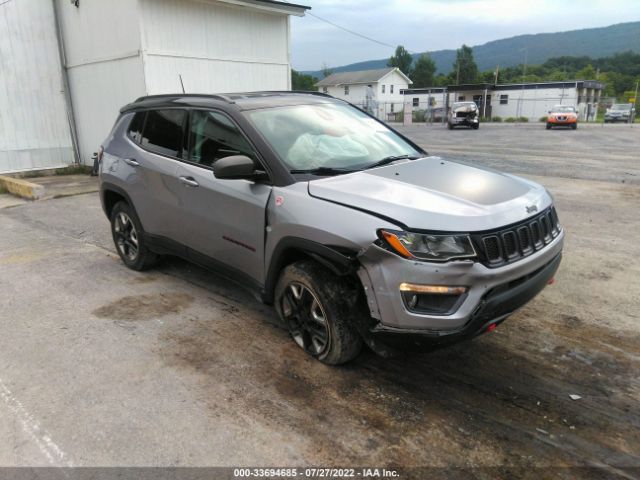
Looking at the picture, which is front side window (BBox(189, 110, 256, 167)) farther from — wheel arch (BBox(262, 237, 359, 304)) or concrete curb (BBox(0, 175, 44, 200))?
concrete curb (BBox(0, 175, 44, 200))

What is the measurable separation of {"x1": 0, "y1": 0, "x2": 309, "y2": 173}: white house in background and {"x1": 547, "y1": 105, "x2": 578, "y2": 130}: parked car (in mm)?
23123

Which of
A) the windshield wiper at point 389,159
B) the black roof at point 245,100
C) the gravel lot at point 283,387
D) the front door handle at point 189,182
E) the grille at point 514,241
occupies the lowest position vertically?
the gravel lot at point 283,387

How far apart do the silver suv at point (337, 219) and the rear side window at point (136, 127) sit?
33mm

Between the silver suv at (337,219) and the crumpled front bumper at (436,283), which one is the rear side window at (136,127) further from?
the crumpled front bumper at (436,283)

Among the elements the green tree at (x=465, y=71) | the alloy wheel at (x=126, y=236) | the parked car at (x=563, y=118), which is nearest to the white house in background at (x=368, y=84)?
the green tree at (x=465, y=71)

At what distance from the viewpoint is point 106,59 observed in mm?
12023

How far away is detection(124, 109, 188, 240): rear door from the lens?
14.5 ft

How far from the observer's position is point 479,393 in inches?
124

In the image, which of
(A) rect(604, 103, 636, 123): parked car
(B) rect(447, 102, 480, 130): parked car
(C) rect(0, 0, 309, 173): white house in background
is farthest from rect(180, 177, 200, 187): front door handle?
(A) rect(604, 103, 636, 123): parked car

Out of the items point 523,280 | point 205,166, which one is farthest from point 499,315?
point 205,166

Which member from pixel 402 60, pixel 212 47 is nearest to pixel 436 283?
pixel 212 47

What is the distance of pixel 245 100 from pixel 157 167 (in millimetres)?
1129

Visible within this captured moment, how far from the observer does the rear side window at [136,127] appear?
5.01m

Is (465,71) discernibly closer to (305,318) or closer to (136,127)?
(136,127)
